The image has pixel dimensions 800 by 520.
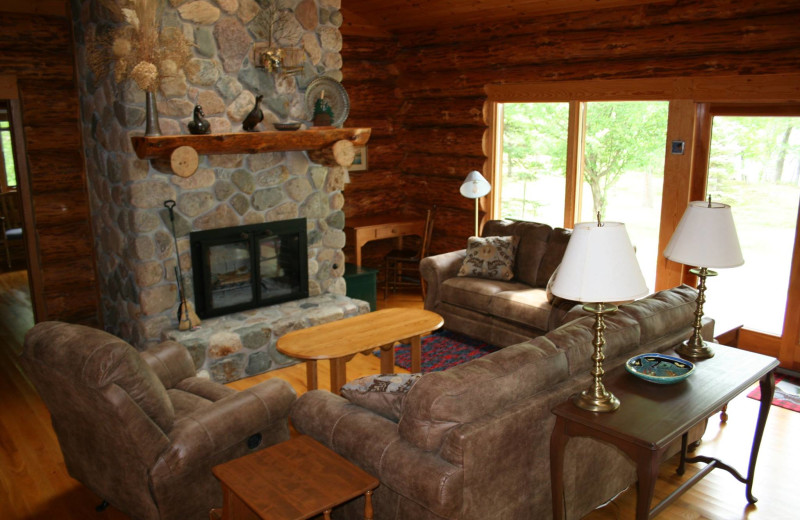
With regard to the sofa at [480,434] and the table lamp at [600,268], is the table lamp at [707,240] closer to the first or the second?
the sofa at [480,434]

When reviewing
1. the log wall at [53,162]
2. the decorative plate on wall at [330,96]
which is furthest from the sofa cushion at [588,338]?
the log wall at [53,162]

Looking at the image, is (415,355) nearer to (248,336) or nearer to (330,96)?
(248,336)

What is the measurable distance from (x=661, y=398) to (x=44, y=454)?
3550 millimetres

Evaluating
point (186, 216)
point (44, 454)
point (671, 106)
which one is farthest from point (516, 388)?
point (671, 106)

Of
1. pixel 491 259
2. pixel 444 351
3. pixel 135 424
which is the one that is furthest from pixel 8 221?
pixel 135 424

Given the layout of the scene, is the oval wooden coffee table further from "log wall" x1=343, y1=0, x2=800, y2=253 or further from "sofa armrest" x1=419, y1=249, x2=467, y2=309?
"log wall" x1=343, y1=0, x2=800, y2=253

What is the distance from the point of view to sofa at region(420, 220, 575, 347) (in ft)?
17.9

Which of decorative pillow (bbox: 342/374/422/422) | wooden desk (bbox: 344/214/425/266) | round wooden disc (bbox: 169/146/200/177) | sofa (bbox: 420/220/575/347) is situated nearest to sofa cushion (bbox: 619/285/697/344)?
decorative pillow (bbox: 342/374/422/422)

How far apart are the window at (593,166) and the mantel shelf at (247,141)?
6.30 ft

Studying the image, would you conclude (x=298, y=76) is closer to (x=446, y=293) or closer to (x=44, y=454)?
(x=446, y=293)

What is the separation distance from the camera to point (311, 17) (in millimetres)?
5699

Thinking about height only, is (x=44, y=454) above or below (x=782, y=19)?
below

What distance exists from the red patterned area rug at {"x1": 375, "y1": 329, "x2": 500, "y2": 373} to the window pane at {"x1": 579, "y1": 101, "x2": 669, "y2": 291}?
5.49 feet

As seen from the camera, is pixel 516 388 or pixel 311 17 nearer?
pixel 516 388
